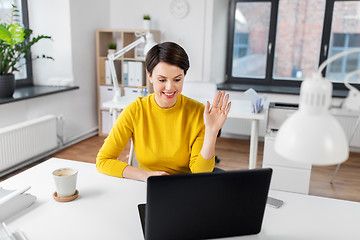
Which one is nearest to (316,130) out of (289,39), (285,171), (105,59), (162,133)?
(162,133)

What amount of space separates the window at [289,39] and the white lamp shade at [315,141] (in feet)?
13.5

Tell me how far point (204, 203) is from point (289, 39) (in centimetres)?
411

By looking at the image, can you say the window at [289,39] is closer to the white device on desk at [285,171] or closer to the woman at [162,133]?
the white device on desk at [285,171]

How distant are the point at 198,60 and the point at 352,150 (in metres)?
2.25

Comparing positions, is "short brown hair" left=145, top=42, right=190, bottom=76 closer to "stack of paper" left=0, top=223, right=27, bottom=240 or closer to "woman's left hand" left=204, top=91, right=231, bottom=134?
"woman's left hand" left=204, top=91, right=231, bottom=134

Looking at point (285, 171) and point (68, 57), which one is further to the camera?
point (68, 57)

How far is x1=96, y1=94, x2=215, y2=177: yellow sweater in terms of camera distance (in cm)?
156

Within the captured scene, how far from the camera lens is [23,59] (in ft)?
12.8

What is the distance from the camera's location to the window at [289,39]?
434 centimetres

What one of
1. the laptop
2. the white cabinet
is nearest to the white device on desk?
the white cabinet

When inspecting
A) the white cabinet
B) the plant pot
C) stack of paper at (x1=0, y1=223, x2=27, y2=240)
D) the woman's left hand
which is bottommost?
the white cabinet

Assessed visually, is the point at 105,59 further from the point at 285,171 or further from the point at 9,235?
the point at 9,235

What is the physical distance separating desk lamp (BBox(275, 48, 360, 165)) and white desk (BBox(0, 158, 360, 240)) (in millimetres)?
523

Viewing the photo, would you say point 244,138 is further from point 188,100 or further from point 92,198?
point 92,198
